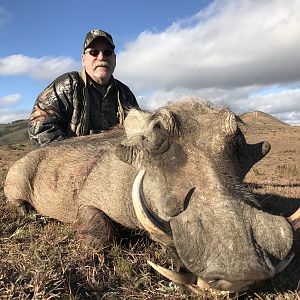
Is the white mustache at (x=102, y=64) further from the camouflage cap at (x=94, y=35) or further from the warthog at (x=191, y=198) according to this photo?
the warthog at (x=191, y=198)

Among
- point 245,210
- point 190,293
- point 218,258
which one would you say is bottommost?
point 190,293

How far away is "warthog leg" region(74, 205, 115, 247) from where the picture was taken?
4230 millimetres

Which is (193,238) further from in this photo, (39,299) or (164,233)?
(39,299)

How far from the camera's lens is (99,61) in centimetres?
719

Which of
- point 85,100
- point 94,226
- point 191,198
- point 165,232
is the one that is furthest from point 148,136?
point 85,100

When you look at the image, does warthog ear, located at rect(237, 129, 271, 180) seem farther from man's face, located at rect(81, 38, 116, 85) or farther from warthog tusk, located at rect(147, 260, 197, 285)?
man's face, located at rect(81, 38, 116, 85)

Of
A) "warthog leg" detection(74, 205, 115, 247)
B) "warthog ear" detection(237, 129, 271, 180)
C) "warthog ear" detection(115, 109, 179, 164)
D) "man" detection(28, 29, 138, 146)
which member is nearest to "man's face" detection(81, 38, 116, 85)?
"man" detection(28, 29, 138, 146)

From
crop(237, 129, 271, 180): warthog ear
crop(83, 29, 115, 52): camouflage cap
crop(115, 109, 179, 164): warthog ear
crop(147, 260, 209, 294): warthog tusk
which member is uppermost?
crop(83, 29, 115, 52): camouflage cap

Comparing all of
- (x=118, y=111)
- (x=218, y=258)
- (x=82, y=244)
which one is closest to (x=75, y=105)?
(x=118, y=111)

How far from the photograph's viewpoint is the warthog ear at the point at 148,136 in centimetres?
331

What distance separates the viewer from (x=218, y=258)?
2.50 m

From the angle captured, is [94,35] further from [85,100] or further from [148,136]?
[148,136]

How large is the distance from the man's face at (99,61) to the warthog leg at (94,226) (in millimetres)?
3049

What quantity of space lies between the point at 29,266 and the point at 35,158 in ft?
8.66
